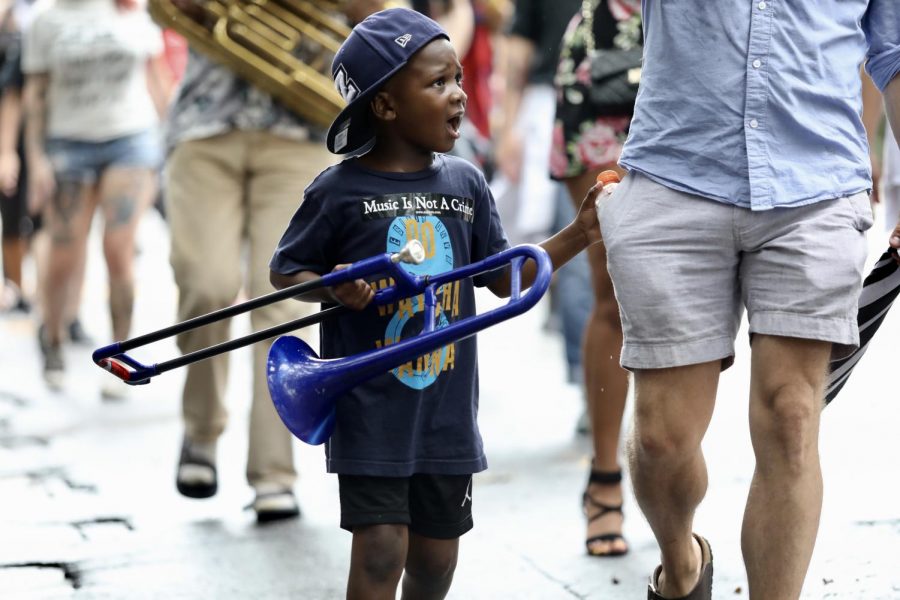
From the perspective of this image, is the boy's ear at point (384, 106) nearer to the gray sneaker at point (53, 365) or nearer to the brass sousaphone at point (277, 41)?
the brass sousaphone at point (277, 41)

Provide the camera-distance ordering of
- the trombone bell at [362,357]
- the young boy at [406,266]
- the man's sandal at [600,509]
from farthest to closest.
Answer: the man's sandal at [600,509]
the young boy at [406,266]
the trombone bell at [362,357]

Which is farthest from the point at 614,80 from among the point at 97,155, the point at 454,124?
the point at 97,155

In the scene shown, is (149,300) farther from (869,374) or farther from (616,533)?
(616,533)

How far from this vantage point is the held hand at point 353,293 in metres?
3.26

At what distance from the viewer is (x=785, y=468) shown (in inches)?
133

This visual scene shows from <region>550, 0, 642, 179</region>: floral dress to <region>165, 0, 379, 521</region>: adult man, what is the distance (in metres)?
0.74

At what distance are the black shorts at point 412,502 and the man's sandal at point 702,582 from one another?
1.64 feet

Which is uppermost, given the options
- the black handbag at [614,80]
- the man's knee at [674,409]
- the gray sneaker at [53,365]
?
the black handbag at [614,80]

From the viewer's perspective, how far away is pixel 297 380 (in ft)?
11.3

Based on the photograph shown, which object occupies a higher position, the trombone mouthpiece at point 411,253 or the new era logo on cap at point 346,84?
the new era logo on cap at point 346,84

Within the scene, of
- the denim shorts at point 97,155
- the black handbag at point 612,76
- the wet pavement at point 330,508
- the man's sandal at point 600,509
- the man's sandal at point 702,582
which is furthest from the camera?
the denim shorts at point 97,155

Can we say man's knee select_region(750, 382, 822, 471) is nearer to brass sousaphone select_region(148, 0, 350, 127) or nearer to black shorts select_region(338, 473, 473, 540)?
black shorts select_region(338, 473, 473, 540)

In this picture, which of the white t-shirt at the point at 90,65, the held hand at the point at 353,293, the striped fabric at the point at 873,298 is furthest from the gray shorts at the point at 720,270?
the white t-shirt at the point at 90,65

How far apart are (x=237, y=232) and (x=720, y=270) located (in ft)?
7.38
